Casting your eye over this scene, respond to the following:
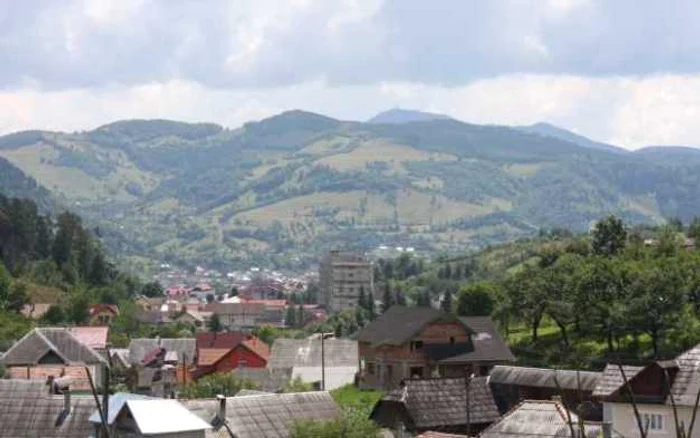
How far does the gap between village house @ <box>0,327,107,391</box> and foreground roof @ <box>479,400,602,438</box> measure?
27.6 m

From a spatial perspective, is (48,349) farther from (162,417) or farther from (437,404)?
(162,417)

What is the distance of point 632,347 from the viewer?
66938mm

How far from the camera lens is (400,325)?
70.3 meters

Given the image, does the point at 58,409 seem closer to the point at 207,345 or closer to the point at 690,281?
the point at 690,281

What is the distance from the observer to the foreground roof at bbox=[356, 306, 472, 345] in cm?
6806

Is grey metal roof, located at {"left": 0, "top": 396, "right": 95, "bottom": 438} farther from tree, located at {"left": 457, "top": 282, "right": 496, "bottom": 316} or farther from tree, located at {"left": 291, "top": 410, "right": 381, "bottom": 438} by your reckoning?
tree, located at {"left": 457, "top": 282, "right": 496, "bottom": 316}

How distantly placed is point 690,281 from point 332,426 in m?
37.6

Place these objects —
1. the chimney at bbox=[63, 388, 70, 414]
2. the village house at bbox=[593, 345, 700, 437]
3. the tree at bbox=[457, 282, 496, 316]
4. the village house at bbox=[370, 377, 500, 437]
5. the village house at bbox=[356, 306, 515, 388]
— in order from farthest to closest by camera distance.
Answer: the tree at bbox=[457, 282, 496, 316] → the village house at bbox=[356, 306, 515, 388] → the village house at bbox=[370, 377, 500, 437] → the village house at bbox=[593, 345, 700, 437] → the chimney at bbox=[63, 388, 70, 414]

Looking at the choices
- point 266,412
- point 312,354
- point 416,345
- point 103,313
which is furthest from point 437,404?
point 103,313

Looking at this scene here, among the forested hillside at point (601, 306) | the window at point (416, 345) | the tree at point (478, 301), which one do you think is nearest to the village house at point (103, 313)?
the tree at point (478, 301)

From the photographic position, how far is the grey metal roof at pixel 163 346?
3568 inches

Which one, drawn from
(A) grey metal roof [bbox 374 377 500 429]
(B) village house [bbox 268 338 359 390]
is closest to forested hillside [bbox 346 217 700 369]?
(A) grey metal roof [bbox 374 377 500 429]

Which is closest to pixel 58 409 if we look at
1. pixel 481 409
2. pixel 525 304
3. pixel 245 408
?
pixel 245 408

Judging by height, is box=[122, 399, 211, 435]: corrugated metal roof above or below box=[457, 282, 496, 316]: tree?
below
